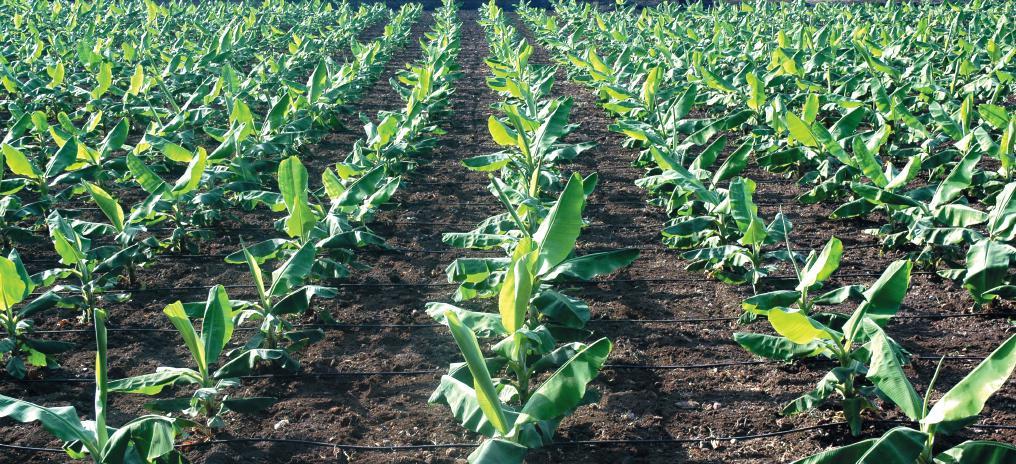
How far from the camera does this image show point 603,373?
3785 mm

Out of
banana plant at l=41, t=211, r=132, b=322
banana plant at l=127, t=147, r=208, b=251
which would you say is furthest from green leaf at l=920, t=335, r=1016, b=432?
banana plant at l=127, t=147, r=208, b=251

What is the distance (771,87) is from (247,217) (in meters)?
5.10

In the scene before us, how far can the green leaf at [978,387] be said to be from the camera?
7.58ft

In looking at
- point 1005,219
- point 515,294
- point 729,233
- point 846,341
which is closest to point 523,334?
point 515,294

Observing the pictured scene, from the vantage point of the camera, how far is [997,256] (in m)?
3.80

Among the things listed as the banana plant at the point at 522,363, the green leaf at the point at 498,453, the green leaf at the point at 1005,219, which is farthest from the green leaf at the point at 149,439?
the green leaf at the point at 1005,219

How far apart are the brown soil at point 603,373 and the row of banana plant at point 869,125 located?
0.34 meters

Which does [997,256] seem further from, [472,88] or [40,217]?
[472,88]

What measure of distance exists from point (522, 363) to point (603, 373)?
2.17ft

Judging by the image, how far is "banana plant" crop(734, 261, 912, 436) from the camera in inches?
116

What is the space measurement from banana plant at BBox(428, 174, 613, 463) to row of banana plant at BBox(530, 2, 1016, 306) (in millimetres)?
1731

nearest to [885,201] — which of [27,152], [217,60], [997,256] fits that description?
[997,256]

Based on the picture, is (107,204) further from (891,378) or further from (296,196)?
(891,378)

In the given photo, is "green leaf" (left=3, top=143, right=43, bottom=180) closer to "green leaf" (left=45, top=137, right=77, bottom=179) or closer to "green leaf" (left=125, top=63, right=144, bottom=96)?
"green leaf" (left=45, top=137, right=77, bottom=179)
